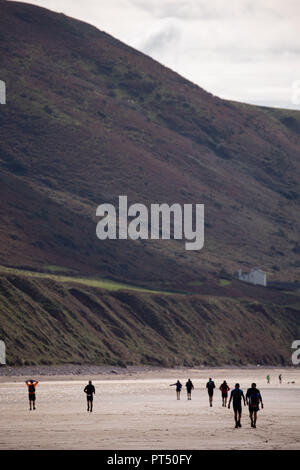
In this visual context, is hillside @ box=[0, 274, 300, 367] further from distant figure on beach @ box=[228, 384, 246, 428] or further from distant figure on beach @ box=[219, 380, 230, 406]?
distant figure on beach @ box=[228, 384, 246, 428]

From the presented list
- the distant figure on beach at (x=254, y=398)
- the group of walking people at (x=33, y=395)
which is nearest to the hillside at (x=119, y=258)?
the group of walking people at (x=33, y=395)

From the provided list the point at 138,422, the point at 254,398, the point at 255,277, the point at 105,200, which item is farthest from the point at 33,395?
the point at 105,200

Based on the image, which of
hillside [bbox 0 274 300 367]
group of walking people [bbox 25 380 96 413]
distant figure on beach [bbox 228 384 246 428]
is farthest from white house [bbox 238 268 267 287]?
distant figure on beach [bbox 228 384 246 428]

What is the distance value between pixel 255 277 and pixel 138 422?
374ft

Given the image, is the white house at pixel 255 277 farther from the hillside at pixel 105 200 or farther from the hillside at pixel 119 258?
the hillside at pixel 105 200

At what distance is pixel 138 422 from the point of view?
33.9 m

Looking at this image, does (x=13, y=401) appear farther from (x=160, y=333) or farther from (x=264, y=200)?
(x=264, y=200)

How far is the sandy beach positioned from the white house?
87909mm

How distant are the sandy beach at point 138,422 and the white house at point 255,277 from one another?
87.9 meters

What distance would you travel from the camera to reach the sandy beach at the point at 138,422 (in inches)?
1061

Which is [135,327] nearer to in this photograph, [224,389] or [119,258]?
[119,258]

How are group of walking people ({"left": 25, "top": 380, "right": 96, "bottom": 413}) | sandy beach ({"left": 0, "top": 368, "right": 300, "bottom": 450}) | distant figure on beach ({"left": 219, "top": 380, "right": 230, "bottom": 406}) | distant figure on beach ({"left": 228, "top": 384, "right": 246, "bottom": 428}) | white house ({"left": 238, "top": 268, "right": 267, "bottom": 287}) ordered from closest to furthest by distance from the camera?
sandy beach ({"left": 0, "top": 368, "right": 300, "bottom": 450}), distant figure on beach ({"left": 228, "top": 384, "right": 246, "bottom": 428}), group of walking people ({"left": 25, "top": 380, "right": 96, "bottom": 413}), distant figure on beach ({"left": 219, "top": 380, "right": 230, "bottom": 406}), white house ({"left": 238, "top": 268, "right": 267, "bottom": 287})

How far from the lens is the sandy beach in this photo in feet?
88.4

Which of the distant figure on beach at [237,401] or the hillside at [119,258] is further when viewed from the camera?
the hillside at [119,258]
